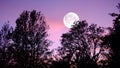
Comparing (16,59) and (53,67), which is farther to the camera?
(16,59)

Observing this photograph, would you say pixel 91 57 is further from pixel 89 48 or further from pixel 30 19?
pixel 30 19

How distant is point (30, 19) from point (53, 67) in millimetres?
20033

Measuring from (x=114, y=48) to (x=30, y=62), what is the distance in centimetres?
1608

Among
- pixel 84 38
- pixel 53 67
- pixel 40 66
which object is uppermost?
pixel 84 38

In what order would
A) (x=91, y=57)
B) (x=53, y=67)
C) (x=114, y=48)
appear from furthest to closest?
(x=91, y=57) → (x=114, y=48) → (x=53, y=67)

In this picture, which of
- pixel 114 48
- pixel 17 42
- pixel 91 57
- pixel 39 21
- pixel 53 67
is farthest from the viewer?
pixel 91 57

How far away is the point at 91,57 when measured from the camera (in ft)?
A: 158

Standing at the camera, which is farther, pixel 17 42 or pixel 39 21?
pixel 39 21

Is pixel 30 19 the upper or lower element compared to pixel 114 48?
upper

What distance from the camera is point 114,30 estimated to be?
31.5 metres

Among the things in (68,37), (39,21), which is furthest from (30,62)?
(68,37)

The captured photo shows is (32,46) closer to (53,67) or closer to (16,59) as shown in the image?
(16,59)

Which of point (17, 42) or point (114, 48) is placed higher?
point (17, 42)

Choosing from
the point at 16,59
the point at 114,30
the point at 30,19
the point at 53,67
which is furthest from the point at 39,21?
the point at 53,67
